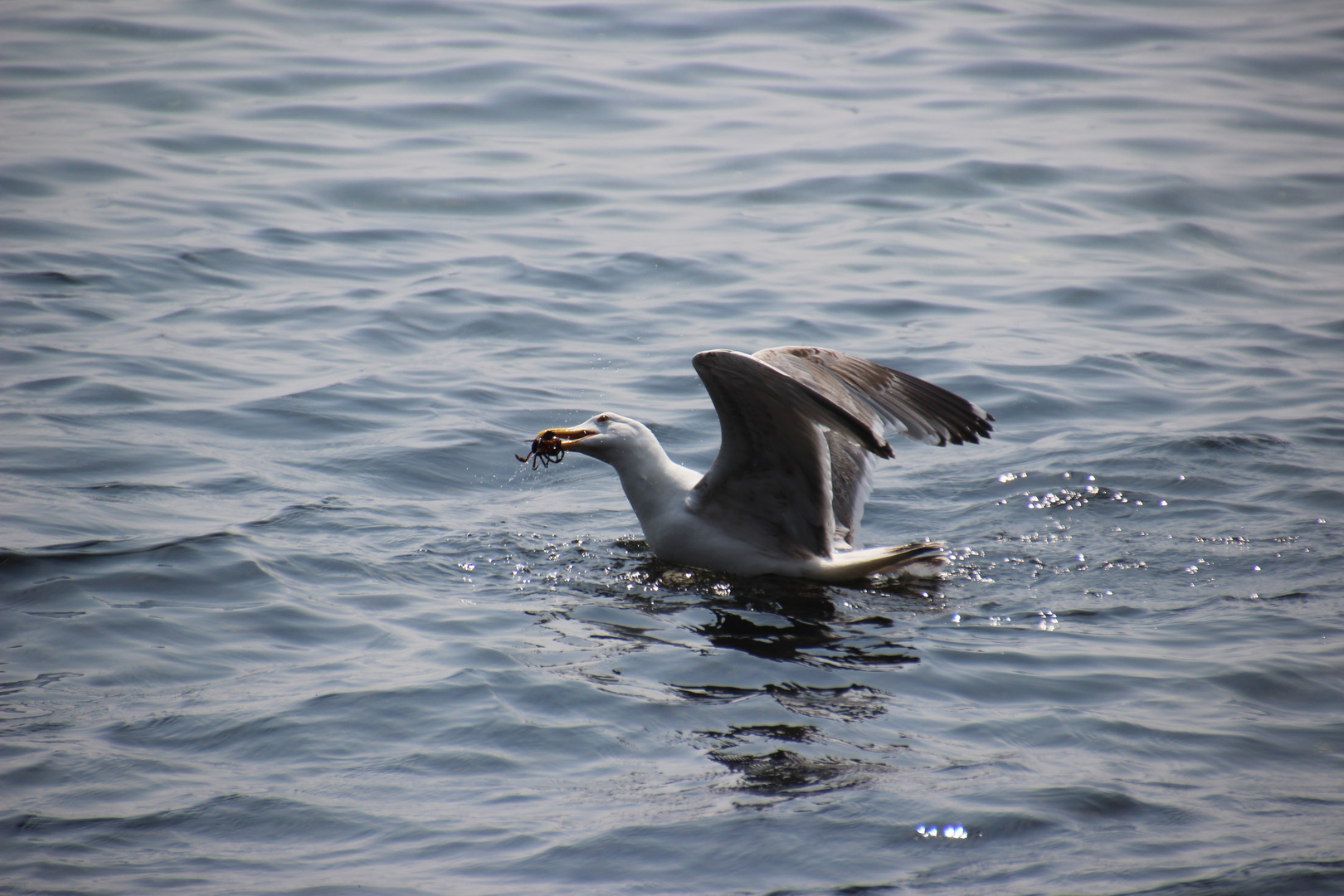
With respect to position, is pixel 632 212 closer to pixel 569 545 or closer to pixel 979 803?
pixel 569 545

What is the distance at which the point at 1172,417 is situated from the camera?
9289 millimetres

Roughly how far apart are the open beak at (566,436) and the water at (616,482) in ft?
1.73

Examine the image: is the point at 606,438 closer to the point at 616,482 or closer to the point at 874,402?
the point at 874,402

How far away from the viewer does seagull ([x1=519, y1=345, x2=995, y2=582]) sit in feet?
21.7

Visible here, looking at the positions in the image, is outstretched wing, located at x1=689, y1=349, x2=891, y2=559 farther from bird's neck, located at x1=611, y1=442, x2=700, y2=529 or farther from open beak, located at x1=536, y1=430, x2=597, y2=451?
open beak, located at x1=536, y1=430, x2=597, y2=451

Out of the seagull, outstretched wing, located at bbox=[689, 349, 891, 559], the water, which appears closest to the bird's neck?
the seagull

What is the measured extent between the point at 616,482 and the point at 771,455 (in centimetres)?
221

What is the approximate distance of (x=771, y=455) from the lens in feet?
22.3

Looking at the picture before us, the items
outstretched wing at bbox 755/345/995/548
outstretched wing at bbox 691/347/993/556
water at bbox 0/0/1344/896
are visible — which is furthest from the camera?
outstretched wing at bbox 755/345/995/548

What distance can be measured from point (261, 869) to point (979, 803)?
7.50 feet

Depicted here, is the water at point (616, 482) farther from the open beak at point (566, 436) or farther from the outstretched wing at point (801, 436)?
the open beak at point (566, 436)

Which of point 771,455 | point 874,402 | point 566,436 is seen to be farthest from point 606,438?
point 874,402

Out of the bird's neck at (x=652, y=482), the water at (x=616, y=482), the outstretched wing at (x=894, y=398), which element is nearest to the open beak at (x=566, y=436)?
the bird's neck at (x=652, y=482)

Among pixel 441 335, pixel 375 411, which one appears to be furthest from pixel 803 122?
pixel 375 411
